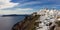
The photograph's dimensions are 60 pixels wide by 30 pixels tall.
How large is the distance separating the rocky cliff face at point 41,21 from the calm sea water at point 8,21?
52 millimetres

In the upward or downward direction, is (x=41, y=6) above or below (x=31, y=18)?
above

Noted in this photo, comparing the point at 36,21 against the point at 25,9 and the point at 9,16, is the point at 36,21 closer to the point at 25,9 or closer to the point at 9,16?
the point at 25,9

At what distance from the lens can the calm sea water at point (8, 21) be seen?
2.06m

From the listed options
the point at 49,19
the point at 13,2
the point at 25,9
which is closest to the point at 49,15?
the point at 49,19

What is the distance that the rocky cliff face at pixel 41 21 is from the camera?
6.42 ft

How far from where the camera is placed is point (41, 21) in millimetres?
1999

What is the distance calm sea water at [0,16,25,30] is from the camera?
206 cm

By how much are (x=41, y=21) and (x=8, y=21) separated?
47 cm

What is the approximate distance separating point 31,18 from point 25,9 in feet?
0.50

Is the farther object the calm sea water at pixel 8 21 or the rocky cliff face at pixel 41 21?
the calm sea water at pixel 8 21

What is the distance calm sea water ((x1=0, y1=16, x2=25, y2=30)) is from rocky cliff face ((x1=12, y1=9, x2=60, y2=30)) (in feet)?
0.17

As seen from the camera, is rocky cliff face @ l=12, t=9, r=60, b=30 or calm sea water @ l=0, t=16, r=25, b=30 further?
calm sea water @ l=0, t=16, r=25, b=30

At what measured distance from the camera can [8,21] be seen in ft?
6.87

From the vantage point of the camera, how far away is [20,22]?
2080mm
